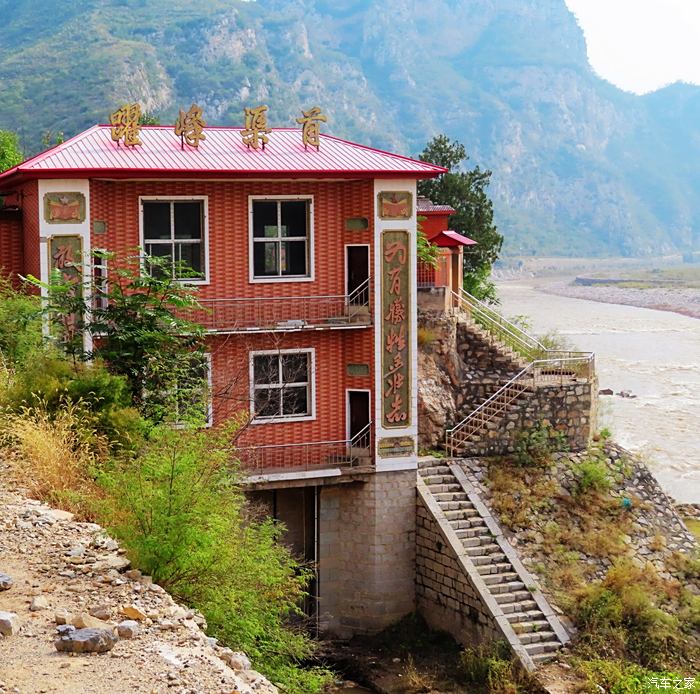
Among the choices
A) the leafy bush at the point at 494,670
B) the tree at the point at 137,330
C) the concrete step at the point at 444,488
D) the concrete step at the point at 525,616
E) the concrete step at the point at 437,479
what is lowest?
the leafy bush at the point at 494,670

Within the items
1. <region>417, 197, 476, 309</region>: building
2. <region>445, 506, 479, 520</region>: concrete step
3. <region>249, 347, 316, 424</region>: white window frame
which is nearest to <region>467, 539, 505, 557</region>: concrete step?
<region>445, 506, 479, 520</region>: concrete step

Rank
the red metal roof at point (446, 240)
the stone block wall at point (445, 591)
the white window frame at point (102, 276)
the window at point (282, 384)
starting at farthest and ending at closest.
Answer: the red metal roof at point (446, 240), the window at point (282, 384), the stone block wall at point (445, 591), the white window frame at point (102, 276)

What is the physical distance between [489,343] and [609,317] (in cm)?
6284

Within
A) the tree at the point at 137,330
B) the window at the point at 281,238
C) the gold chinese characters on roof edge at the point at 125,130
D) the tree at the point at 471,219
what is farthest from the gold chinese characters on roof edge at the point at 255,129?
the tree at the point at 471,219

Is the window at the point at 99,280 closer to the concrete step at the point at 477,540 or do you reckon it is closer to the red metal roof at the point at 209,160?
the red metal roof at the point at 209,160

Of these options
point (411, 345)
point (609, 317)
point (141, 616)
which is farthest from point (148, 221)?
point (609, 317)

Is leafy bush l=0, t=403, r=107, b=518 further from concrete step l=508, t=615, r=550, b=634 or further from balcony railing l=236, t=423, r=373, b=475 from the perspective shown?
concrete step l=508, t=615, r=550, b=634

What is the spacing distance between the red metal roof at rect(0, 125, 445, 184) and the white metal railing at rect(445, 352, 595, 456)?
567 centimetres

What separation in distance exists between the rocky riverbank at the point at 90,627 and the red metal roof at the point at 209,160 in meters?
9.25

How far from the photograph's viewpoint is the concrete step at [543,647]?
21.5 m

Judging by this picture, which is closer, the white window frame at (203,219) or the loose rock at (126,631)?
the loose rock at (126,631)

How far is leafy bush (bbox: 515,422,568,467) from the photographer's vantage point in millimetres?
26047

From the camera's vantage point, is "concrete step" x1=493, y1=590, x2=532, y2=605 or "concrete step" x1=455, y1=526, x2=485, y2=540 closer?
"concrete step" x1=493, y1=590, x2=532, y2=605

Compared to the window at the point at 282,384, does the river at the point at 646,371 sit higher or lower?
lower
